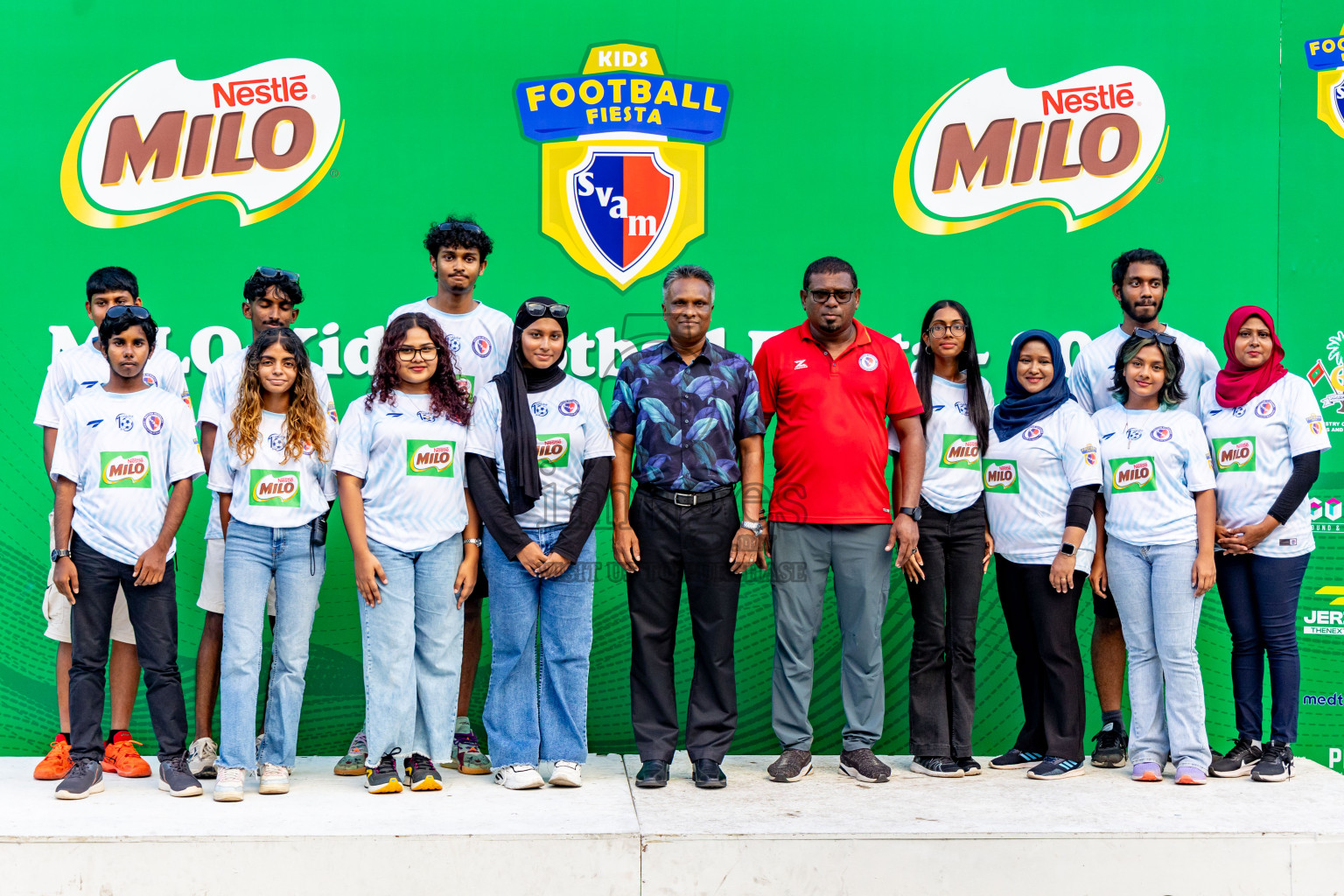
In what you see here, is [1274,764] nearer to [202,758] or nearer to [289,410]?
[289,410]

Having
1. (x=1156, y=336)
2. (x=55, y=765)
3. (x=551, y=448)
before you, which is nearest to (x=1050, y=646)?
(x=1156, y=336)

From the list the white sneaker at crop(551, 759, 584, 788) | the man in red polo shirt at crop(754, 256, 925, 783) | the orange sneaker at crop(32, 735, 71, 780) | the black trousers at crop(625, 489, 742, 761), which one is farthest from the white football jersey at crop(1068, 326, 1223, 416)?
the orange sneaker at crop(32, 735, 71, 780)

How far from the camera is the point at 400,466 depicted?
3.78m

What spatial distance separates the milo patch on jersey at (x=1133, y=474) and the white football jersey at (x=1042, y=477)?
0.29 feet

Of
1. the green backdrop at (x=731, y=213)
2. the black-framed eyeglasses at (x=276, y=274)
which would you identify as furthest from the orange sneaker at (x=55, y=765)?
the black-framed eyeglasses at (x=276, y=274)

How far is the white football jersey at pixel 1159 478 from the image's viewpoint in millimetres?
4035

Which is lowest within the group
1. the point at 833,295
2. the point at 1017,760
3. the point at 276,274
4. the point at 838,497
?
the point at 1017,760

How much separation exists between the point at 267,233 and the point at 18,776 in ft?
7.56

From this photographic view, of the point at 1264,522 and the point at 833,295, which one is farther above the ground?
the point at 833,295

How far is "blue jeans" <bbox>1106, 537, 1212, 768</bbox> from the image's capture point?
4027 mm

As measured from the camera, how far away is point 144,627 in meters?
3.81

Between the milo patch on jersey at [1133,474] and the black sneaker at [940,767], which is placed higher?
the milo patch on jersey at [1133,474]

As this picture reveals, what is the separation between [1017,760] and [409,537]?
2429mm

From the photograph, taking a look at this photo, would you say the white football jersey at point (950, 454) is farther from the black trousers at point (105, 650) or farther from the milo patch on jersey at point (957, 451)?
the black trousers at point (105, 650)
